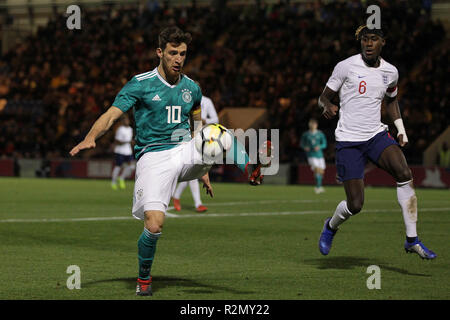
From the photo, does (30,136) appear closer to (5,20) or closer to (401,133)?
(5,20)

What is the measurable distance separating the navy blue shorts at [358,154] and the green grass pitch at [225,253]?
3.39 ft

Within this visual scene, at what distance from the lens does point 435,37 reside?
1252 inches

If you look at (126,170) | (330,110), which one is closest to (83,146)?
(330,110)

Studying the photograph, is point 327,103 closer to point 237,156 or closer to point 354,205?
point 354,205

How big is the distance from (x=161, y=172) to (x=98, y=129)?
791 millimetres

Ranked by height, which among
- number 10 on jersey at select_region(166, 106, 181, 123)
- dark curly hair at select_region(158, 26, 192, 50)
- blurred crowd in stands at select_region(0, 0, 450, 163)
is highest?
blurred crowd in stands at select_region(0, 0, 450, 163)

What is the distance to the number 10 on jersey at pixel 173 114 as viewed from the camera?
7.51m

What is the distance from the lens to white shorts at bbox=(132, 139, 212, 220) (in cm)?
716

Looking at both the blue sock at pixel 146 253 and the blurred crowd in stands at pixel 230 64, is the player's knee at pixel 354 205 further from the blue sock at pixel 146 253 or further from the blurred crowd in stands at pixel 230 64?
the blurred crowd in stands at pixel 230 64

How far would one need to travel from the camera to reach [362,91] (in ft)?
30.7

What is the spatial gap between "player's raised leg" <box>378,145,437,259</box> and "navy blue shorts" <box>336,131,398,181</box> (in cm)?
9

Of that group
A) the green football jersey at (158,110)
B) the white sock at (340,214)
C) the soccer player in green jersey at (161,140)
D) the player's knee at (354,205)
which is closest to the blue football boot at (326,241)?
the white sock at (340,214)

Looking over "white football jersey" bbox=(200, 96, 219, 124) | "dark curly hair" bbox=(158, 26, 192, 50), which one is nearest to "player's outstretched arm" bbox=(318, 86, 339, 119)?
"dark curly hair" bbox=(158, 26, 192, 50)

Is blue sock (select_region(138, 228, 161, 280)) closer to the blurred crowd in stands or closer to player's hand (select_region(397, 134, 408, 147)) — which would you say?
player's hand (select_region(397, 134, 408, 147))
